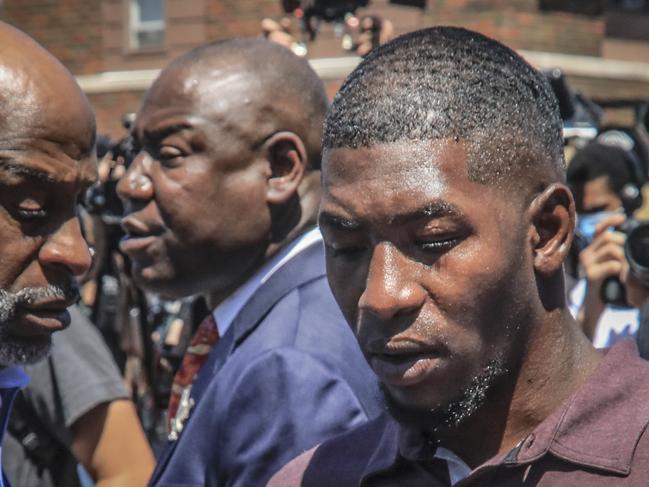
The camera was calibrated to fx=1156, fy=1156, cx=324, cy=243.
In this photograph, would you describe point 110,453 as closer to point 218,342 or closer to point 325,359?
point 218,342

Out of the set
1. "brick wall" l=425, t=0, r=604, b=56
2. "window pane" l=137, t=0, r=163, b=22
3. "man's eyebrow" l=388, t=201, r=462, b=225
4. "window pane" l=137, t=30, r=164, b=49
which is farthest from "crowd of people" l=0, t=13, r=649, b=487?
"window pane" l=137, t=0, r=163, b=22

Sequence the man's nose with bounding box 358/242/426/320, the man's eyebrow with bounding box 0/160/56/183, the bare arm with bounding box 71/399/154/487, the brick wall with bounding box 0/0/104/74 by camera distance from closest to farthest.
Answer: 1. the man's nose with bounding box 358/242/426/320
2. the man's eyebrow with bounding box 0/160/56/183
3. the bare arm with bounding box 71/399/154/487
4. the brick wall with bounding box 0/0/104/74

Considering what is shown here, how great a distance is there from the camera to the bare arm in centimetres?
310

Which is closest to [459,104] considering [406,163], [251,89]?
[406,163]

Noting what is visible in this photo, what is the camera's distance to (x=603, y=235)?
12.3 feet

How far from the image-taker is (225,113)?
294cm

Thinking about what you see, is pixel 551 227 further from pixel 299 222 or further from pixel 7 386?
pixel 7 386

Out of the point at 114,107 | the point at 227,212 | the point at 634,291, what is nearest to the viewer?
the point at 227,212

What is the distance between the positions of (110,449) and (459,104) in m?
1.70

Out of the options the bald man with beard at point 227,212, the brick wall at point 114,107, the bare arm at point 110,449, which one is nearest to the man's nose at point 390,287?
the bald man with beard at point 227,212

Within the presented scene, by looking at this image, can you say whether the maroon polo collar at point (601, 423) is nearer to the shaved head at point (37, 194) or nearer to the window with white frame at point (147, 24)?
the shaved head at point (37, 194)

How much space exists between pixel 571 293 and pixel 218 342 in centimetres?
189

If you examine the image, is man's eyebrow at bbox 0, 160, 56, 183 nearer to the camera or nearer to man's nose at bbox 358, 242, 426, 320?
man's nose at bbox 358, 242, 426, 320

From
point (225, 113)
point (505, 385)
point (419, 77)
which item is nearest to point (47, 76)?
point (225, 113)
